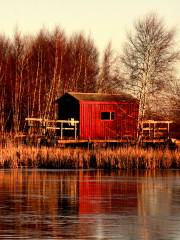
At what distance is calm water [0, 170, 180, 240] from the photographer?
1559 centimetres

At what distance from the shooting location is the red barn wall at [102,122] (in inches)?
2240

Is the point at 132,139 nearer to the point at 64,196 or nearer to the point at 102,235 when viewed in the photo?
the point at 64,196

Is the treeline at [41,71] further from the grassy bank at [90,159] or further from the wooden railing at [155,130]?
the grassy bank at [90,159]

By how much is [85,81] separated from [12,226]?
60717mm

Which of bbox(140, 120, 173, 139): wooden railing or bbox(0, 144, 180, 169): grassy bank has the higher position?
bbox(140, 120, 173, 139): wooden railing

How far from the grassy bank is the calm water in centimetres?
390

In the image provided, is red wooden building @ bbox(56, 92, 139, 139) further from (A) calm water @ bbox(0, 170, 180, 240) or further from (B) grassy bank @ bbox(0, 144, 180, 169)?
(A) calm water @ bbox(0, 170, 180, 240)

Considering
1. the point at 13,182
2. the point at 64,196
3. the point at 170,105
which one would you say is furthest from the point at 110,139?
the point at 64,196

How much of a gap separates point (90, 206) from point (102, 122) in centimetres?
3700

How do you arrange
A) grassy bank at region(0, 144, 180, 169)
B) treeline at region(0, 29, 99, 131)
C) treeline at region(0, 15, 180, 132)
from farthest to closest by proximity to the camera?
1. treeline at region(0, 29, 99, 131)
2. treeline at region(0, 15, 180, 132)
3. grassy bank at region(0, 144, 180, 169)

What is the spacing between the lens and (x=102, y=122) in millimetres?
57406

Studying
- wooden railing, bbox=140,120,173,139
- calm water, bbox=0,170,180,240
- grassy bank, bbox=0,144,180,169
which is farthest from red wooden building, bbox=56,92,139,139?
calm water, bbox=0,170,180,240

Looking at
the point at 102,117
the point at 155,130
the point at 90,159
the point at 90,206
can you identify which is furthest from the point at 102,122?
the point at 90,206

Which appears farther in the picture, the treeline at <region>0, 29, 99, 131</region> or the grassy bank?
the treeline at <region>0, 29, 99, 131</region>
